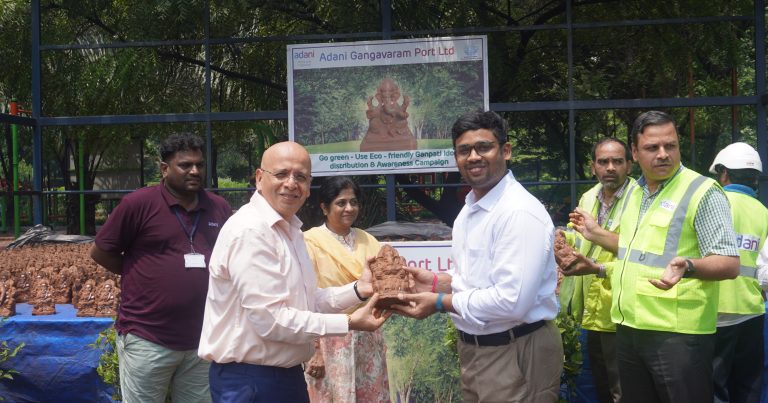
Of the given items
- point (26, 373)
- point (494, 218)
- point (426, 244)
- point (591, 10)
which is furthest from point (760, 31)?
point (26, 373)

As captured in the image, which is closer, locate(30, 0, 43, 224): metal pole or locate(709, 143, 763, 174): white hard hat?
locate(709, 143, 763, 174): white hard hat

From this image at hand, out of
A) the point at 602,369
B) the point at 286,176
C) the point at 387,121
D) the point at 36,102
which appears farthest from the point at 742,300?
the point at 36,102

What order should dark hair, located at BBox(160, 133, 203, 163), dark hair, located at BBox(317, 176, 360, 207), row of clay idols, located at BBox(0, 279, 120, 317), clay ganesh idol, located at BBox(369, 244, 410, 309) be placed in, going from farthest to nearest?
row of clay idols, located at BBox(0, 279, 120, 317)
dark hair, located at BBox(317, 176, 360, 207)
dark hair, located at BBox(160, 133, 203, 163)
clay ganesh idol, located at BBox(369, 244, 410, 309)

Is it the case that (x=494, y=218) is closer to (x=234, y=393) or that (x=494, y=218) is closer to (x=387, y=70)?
(x=234, y=393)

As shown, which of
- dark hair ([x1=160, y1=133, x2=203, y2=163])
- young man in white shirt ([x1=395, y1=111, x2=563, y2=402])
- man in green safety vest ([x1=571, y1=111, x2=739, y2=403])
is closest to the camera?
young man in white shirt ([x1=395, y1=111, x2=563, y2=402])

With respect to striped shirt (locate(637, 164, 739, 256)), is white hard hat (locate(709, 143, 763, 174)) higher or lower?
higher

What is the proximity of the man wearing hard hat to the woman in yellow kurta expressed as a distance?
1.86 m

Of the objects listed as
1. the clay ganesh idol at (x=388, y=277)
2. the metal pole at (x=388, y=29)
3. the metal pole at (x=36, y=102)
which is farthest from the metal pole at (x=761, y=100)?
the metal pole at (x=36, y=102)

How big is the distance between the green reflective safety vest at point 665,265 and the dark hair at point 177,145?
89.7 inches

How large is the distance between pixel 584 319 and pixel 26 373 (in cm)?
362

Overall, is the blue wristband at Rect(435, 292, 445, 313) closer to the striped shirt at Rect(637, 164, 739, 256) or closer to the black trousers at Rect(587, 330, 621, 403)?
the striped shirt at Rect(637, 164, 739, 256)

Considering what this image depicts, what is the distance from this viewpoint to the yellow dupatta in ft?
13.2

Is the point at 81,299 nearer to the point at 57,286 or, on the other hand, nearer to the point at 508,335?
the point at 57,286

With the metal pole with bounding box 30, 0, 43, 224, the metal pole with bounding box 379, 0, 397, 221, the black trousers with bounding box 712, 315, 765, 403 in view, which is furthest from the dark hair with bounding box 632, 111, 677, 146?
the metal pole with bounding box 30, 0, 43, 224
